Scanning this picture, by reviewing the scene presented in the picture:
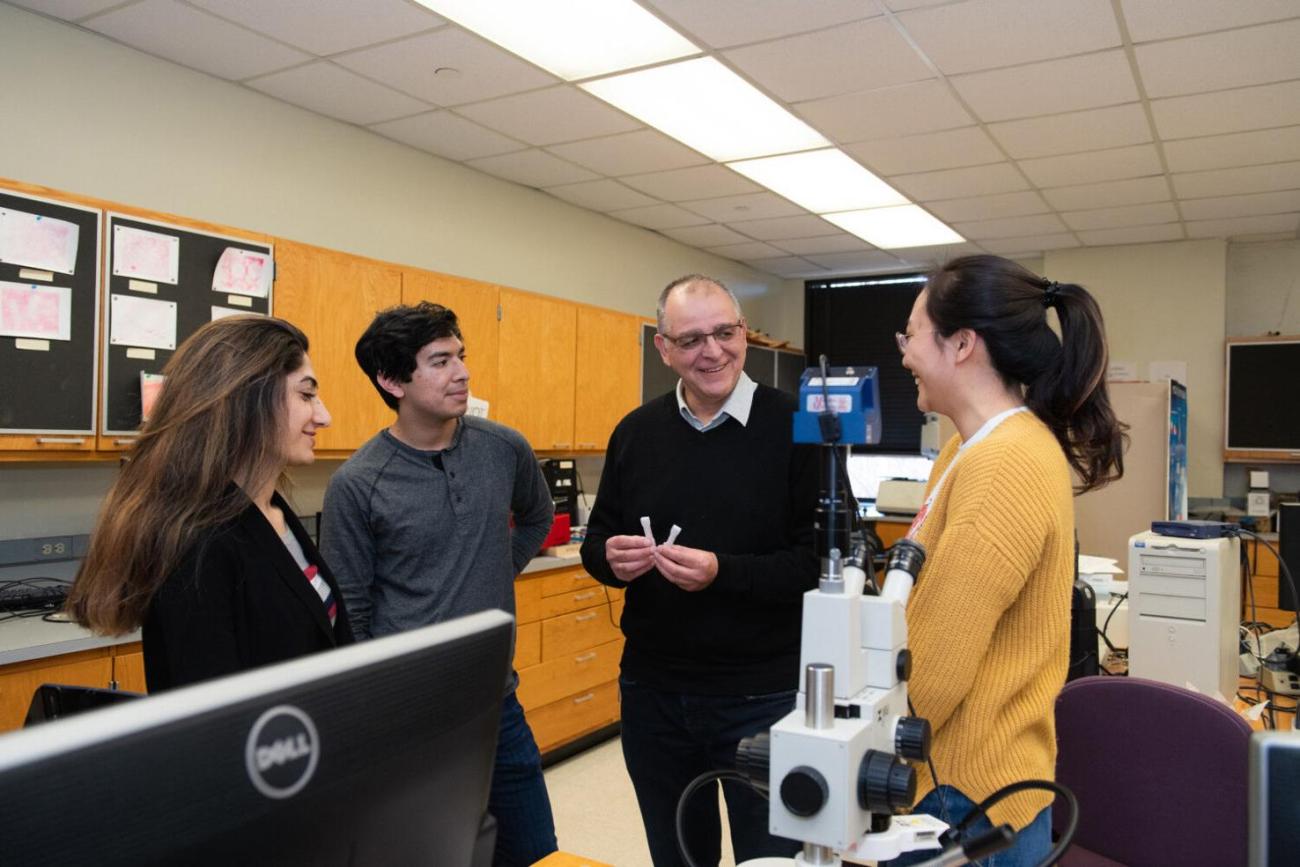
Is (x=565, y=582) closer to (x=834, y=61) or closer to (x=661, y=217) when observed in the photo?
(x=834, y=61)

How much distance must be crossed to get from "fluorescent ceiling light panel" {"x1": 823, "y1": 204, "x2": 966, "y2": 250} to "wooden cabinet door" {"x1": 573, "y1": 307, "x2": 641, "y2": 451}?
142 centimetres

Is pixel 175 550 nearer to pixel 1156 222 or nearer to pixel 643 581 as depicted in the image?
pixel 643 581

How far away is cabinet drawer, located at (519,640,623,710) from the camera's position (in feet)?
11.8

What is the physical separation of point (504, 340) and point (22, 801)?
3.67 meters

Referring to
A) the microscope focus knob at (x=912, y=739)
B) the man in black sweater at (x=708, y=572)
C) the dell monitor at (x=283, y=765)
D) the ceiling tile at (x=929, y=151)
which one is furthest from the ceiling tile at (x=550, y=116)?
the dell monitor at (x=283, y=765)

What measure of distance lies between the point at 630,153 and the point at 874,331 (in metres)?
3.45

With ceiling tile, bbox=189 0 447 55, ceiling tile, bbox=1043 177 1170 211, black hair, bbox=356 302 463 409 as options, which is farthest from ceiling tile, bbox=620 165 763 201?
black hair, bbox=356 302 463 409

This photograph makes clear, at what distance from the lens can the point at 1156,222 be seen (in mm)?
5188

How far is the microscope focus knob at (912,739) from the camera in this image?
842 mm

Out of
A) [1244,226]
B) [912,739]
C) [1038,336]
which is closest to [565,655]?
[1038,336]

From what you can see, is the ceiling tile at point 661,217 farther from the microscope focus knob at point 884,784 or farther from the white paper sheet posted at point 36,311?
the microscope focus knob at point 884,784

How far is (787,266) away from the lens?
675 centimetres

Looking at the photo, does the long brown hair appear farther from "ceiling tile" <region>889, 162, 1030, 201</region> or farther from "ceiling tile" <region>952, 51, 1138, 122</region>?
"ceiling tile" <region>889, 162, 1030, 201</region>

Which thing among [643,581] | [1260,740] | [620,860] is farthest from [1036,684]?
[620,860]
